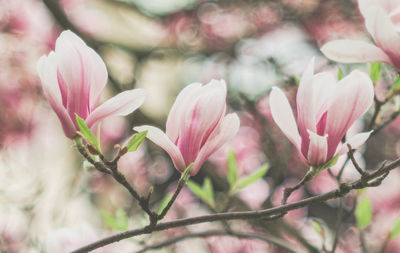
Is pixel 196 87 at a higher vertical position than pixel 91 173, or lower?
higher

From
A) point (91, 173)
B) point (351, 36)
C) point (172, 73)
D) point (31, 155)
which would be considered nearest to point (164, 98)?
point (172, 73)

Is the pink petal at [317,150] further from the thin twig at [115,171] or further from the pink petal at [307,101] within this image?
the thin twig at [115,171]

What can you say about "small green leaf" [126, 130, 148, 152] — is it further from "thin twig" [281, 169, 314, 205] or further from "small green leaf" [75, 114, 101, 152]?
"thin twig" [281, 169, 314, 205]

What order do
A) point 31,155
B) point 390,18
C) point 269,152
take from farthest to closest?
point 31,155
point 269,152
point 390,18

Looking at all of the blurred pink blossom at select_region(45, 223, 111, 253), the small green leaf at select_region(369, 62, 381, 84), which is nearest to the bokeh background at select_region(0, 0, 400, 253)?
the blurred pink blossom at select_region(45, 223, 111, 253)

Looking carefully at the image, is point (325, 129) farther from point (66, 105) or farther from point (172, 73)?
point (172, 73)

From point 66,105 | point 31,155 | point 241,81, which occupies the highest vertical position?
point 66,105

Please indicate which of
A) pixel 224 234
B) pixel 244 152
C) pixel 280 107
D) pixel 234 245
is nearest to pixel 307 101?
pixel 280 107

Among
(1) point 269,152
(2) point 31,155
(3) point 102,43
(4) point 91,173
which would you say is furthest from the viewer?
(4) point 91,173
